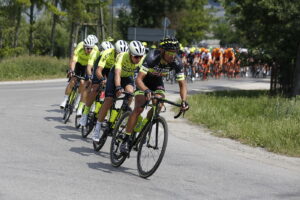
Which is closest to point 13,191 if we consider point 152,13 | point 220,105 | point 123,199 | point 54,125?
point 123,199

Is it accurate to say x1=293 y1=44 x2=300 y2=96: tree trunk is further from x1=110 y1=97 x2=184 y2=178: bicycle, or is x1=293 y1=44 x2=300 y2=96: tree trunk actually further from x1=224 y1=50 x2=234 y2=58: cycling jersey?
x1=110 y1=97 x2=184 y2=178: bicycle

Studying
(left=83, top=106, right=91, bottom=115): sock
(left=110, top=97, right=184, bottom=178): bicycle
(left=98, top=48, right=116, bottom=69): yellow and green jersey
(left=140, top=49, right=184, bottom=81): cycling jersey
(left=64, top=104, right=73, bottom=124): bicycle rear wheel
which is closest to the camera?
(left=110, top=97, right=184, bottom=178): bicycle

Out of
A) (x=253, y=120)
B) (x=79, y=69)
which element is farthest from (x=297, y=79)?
(x=79, y=69)

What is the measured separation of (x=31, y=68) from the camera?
109 ft

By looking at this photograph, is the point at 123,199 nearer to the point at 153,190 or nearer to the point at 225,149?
the point at 153,190

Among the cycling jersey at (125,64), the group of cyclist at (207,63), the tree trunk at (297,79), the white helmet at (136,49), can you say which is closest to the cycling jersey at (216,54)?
the group of cyclist at (207,63)

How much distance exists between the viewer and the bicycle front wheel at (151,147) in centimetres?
782

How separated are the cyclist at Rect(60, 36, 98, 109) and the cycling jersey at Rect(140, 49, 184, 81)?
13.1ft

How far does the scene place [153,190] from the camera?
23.5 feet

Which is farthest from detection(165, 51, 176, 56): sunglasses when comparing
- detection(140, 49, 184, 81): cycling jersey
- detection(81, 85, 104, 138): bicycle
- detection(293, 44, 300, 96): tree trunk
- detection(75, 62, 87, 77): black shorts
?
detection(293, 44, 300, 96): tree trunk

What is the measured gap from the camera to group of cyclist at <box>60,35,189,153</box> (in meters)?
7.98

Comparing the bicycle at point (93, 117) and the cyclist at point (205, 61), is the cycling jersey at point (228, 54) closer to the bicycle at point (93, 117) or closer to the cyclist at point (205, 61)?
the cyclist at point (205, 61)

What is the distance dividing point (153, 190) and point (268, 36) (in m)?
17.3

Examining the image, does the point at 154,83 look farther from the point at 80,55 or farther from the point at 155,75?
the point at 80,55
